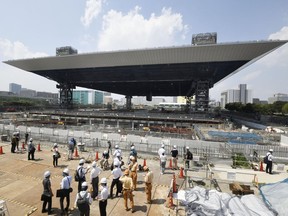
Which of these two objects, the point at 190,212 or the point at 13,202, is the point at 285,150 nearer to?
the point at 190,212

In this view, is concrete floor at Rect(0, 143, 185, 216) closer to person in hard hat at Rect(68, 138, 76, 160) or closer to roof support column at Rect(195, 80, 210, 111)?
person in hard hat at Rect(68, 138, 76, 160)

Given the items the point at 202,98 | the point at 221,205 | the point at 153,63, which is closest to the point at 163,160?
the point at 221,205

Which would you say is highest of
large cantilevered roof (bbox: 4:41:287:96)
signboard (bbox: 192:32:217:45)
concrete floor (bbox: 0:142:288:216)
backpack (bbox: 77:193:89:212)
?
signboard (bbox: 192:32:217:45)

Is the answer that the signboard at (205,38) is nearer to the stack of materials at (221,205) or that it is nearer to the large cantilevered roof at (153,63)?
the large cantilevered roof at (153,63)

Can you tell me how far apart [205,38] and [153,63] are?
15523 millimetres

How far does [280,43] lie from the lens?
43250 mm

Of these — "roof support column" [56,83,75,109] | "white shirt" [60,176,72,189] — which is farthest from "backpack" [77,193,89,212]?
"roof support column" [56,83,75,109]

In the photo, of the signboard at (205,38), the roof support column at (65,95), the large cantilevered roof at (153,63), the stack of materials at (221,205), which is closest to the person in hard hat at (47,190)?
the stack of materials at (221,205)

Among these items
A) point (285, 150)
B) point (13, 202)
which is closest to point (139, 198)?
point (13, 202)

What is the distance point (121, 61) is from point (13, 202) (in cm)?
5055

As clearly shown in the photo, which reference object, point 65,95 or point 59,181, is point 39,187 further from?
point 65,95

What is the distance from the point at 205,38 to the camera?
172 ft

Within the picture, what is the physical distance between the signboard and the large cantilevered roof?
15.3 ft

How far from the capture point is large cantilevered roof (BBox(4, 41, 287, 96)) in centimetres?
4747
